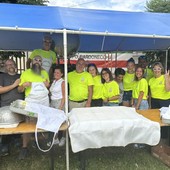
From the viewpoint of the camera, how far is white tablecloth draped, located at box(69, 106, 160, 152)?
10.3 feet

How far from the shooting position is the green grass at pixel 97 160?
3832mm

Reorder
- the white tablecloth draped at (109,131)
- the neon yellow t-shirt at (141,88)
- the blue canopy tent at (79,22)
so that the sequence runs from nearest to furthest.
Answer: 1. the white tablecloth draped at (109,131)
2. the blue canopy tent at (79,22)
3. the neon yellow t-shirt at (141,88)

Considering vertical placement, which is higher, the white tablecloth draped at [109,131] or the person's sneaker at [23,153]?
the white tablecloth draped at [109,131]

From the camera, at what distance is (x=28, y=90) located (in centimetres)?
382

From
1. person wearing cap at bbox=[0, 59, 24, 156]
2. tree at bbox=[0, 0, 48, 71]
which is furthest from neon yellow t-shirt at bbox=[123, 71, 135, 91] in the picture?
tree at bbox=[0, 0, 48, 71]

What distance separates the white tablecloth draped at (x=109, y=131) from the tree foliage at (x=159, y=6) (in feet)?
32.9

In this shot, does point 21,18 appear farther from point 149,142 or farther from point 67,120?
point 149,142

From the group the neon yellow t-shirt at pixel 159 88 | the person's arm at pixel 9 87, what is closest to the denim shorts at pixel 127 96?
the neon yellow t-shirt at pixel 159 88

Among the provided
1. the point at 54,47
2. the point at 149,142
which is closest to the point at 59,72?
the point at 54,47

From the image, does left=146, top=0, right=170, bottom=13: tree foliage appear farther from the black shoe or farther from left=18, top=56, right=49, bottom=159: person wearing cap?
the black shoe

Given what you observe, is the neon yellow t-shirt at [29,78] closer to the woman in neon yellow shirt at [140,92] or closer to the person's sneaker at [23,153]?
the person's sneaker at [23,153]

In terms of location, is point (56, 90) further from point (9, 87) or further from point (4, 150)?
point (4, 150)

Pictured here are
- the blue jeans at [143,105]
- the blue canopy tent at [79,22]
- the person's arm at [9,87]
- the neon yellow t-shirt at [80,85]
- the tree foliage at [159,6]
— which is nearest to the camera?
the blue canopy tent at [79,22]

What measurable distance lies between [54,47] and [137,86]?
1895mm
